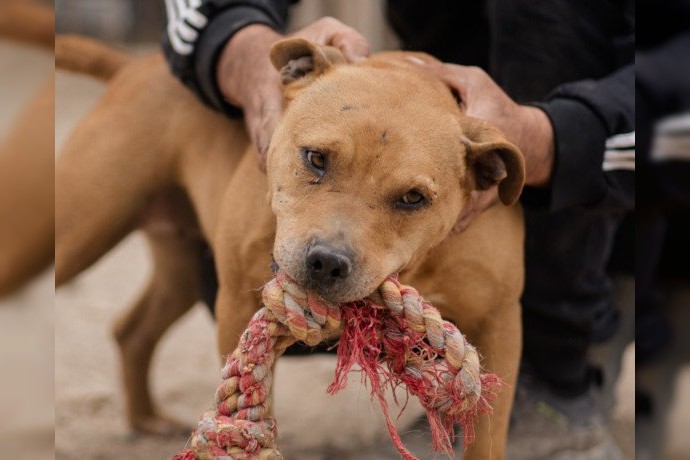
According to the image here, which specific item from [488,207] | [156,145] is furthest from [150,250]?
[488,207]

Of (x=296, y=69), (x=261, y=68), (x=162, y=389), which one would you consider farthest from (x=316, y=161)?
(x=162, y=389)

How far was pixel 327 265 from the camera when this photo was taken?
1.57 metres

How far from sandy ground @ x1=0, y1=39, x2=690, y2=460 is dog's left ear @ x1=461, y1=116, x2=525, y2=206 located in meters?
0.77

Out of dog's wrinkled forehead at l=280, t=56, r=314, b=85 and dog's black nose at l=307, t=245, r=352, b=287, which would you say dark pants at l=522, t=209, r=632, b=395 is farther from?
dog's black nose at l=307, t=245, r=352, b=287

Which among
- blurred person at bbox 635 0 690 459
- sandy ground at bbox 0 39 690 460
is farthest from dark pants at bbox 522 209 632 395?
blurred person at bbox 635 0 690 459

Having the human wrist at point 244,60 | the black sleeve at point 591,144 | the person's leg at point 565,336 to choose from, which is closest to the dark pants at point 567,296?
the person's leg at point 565,336

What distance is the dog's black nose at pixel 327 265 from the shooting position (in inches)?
61.6

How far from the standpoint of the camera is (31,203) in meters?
1.47

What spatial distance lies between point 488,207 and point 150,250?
4.44 feet

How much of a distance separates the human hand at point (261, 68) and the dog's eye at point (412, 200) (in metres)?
0.36

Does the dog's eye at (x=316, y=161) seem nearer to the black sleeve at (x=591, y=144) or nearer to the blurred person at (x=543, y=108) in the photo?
the blurred person at (x=543, y=108)

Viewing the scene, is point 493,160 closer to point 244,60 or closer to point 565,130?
point 565,130

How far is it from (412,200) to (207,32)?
797 millimetres

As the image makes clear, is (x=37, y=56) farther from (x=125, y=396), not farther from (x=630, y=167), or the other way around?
→ (x=125, y=396)
